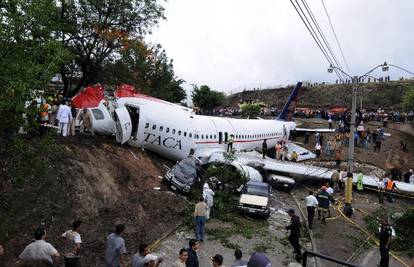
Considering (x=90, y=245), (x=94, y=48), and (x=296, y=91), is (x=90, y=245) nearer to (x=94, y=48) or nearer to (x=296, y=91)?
(x=94, y=48)

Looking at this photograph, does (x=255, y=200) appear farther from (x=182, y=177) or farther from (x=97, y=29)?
(x=97, y=29)

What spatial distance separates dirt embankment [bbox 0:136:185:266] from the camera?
45.3 ft

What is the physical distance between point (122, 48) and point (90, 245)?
49.1 ft

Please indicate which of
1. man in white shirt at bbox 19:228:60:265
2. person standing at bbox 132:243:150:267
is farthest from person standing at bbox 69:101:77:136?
person standing at bbox 132:243:150:267

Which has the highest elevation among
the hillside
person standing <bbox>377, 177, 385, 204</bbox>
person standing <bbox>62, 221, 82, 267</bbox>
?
the hillside

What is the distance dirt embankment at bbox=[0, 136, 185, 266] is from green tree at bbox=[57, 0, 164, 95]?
5.69 m

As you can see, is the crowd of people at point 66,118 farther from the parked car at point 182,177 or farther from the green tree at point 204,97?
the green tree at point 204,97

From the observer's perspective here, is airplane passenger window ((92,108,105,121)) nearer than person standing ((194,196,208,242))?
No

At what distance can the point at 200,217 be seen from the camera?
1655 centimetres

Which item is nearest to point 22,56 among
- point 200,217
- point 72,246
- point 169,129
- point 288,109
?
point 72,246

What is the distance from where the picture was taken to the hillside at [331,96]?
86.7 m

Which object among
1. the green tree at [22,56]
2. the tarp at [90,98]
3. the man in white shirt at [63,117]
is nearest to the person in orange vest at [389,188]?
the tarp at [90,98]

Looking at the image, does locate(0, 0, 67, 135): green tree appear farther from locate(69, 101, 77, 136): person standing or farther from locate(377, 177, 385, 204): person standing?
locate(377, 177, 385, 204): person standing

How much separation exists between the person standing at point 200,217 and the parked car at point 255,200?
4645 mm
